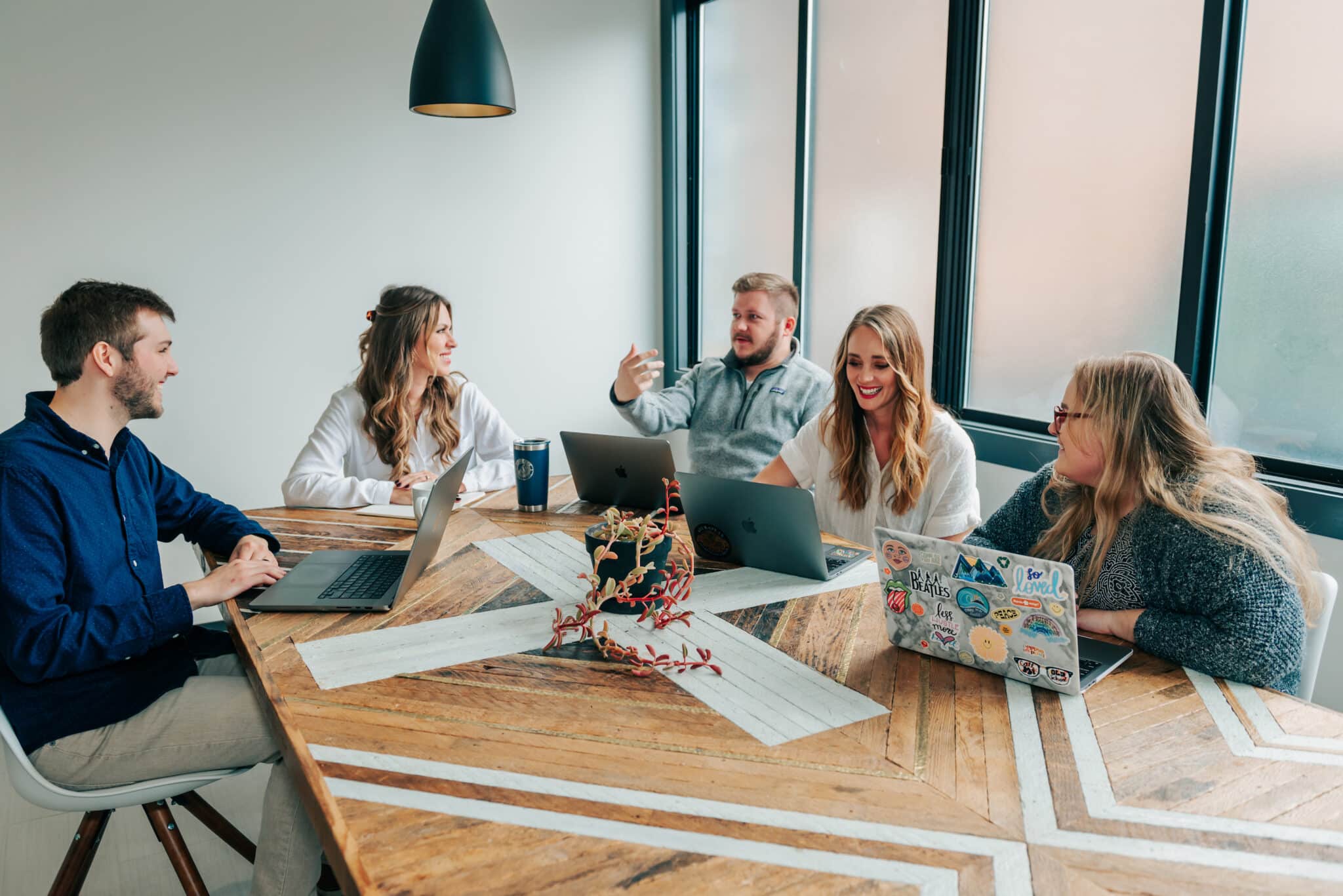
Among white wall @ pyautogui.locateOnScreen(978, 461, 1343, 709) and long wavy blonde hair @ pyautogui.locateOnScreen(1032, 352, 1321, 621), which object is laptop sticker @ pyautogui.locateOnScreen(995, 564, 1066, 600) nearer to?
long wavy blonde hair @ pyautogui.locateOnScreen(1032, 352, 1321, 621)

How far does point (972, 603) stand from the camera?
1.30m

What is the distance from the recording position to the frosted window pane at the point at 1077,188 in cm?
252

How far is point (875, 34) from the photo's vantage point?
338 centimetres

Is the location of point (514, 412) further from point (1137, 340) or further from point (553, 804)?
point (553, 804)

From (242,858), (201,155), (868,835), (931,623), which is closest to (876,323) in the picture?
(931,623)

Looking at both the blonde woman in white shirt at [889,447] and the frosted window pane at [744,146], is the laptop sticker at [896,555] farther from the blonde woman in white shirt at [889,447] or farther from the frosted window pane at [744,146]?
the frosted window pane at [744,146]

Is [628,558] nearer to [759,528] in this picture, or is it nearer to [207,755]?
[759,528]

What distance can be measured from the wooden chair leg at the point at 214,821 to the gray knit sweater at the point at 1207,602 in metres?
1.57

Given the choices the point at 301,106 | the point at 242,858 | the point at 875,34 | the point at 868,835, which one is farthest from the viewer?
the point at 301,106

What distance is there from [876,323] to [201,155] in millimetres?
2683

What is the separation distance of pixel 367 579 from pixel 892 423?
4.24 ft

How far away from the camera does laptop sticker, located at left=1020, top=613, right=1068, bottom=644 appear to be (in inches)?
A: 47.9

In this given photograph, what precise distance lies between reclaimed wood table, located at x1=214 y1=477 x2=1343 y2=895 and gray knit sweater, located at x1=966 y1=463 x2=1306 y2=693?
1.6 inches

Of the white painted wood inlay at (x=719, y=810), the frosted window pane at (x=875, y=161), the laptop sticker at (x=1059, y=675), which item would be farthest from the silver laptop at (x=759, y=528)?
the frosted window pane at (x=875, y=161)
